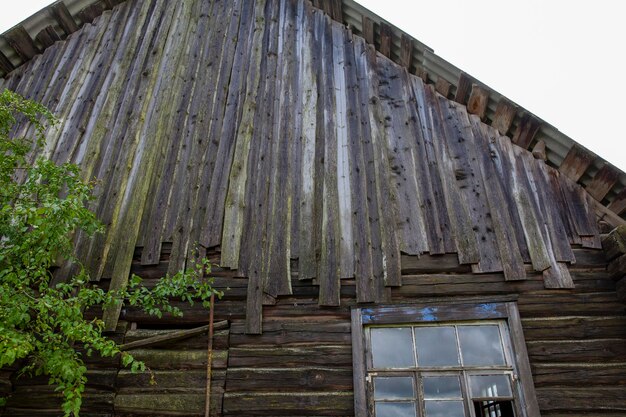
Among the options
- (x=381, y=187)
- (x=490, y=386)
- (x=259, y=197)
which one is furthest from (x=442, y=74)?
(x=490, y=386)

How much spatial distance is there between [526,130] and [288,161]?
3.39 metres

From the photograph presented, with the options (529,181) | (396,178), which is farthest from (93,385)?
(529,181)

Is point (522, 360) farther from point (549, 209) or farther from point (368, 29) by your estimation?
point (368, 29)

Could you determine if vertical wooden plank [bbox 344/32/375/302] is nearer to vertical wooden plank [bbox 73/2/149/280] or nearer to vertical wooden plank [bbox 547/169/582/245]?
vertical wooden plank [bbox 547/169/582/245]

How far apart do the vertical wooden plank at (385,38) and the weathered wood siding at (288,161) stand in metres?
0.12

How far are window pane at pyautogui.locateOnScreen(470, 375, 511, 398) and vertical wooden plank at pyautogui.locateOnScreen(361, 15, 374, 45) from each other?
574 cm

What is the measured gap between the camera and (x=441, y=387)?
5.33 m

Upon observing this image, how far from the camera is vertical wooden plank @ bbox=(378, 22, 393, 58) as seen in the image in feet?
26.6

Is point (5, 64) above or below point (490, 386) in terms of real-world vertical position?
above

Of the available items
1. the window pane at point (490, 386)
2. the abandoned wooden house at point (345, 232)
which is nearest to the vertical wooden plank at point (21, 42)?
the abandoned wooden house at point (345, 232)

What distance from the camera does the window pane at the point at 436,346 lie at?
5.48 meters

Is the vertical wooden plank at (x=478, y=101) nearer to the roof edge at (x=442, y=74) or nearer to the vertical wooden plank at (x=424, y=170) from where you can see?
the roof edge at (x=442, y=74)

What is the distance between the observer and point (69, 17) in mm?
10203

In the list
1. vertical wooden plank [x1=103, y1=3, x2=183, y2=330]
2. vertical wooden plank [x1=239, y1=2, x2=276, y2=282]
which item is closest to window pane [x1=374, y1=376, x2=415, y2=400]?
vertical wooden plank [x1=239, y1=2, x2=276, y2=282]
